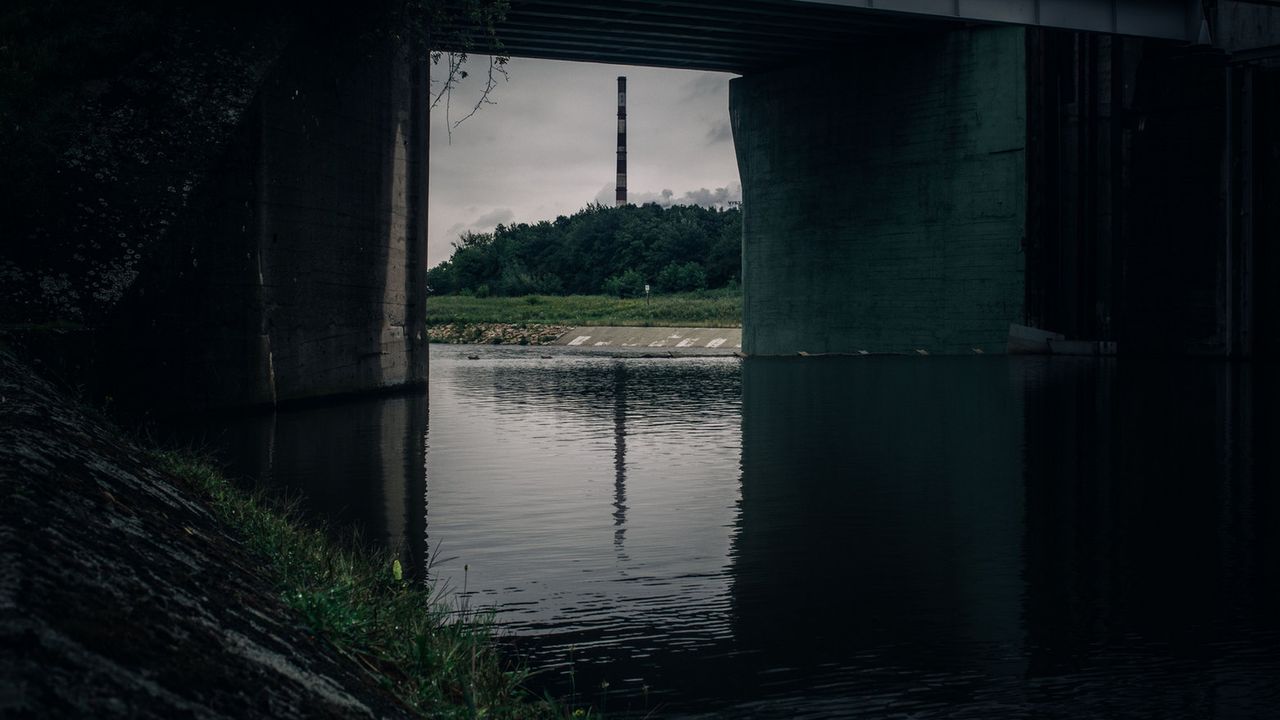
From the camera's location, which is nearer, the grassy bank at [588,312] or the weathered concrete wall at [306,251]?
the weathered concrete wall at [306,251]

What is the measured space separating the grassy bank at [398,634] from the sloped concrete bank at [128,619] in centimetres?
25

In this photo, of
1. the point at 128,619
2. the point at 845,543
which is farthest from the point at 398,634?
the point at 845,543

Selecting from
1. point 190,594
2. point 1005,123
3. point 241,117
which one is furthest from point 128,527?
point 1005,123

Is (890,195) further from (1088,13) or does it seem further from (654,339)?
(654,339)

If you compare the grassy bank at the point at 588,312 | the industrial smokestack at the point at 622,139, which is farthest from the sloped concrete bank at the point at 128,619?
the industrial smokestack at the point at 622,139

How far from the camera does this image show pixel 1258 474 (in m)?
12.4

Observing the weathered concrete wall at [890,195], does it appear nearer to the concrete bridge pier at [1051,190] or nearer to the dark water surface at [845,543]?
the concrete bridge pier at [1051,190]

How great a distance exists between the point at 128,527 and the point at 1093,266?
3883 cm

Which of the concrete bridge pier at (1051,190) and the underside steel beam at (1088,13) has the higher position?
the underside steel beam at (1088,13)

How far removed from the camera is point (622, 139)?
325 ft

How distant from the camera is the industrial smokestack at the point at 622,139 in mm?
96250

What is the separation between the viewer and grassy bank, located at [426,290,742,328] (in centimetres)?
7894

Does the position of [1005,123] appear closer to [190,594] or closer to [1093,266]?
[1093,266]

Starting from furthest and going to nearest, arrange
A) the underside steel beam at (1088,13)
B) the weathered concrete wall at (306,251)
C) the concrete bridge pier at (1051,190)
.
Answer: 1. the concrete bridge pier at (1051,190)
2. the underside steel beam at (1088,13)
3. the weathered concrete wall at (306,251)
